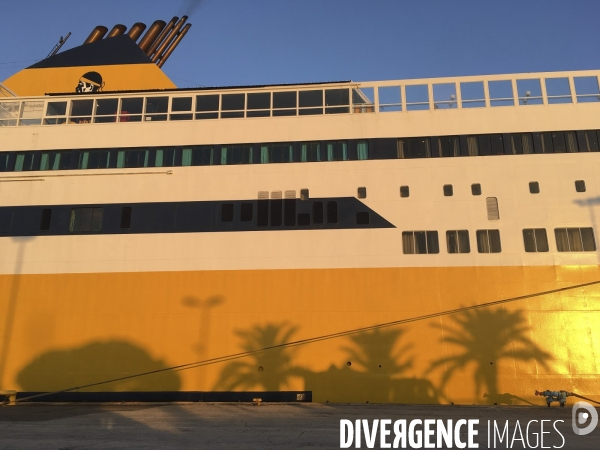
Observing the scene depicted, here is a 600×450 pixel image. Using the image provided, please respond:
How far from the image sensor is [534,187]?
14773 millimetres

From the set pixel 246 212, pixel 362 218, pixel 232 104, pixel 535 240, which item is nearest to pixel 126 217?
pixel 246 212

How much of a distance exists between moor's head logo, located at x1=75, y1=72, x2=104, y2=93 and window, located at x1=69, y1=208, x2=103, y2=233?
5946mm

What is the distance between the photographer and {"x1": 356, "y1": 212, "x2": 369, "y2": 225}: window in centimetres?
1507

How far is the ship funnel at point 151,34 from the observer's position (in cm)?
2284

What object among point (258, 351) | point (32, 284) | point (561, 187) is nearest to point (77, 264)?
point (32, 284)

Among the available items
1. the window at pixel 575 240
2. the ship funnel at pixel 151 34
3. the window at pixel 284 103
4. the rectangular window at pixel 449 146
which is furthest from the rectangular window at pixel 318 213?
the ship funnel at pixel 151 34

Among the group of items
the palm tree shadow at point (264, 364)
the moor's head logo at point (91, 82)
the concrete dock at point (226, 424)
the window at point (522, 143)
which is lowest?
the concrete dock at point (226, 424)

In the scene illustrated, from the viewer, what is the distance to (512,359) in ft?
44.0

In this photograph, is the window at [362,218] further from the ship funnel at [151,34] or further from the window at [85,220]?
the ship funnel at [151,34]

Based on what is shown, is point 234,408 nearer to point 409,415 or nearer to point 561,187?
point 409,415

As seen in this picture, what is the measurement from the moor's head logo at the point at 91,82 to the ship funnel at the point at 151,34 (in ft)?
12.6

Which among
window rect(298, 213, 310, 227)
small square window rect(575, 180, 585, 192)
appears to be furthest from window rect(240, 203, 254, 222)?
small square window rect(575, 180, 585, 192)

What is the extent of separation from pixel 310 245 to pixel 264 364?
3891 millimetres

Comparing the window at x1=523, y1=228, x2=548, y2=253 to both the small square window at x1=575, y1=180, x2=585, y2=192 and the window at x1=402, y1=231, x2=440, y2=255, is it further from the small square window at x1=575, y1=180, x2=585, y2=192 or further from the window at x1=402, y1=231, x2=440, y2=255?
the window at x1=402, y1=231, x2=440, y2=255
